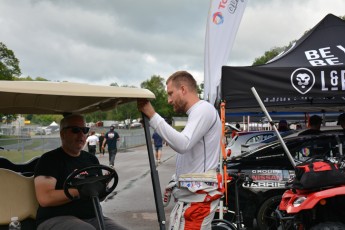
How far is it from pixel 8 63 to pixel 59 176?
46.4 metres

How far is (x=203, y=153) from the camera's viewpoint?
296cm

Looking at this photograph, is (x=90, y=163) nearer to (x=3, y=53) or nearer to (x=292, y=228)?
(x=292, y=228)

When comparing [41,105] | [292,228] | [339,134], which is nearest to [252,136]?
[339,134]

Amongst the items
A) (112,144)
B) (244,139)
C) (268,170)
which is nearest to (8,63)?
(112,144)

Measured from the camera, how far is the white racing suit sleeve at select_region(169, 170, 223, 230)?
2.88 m

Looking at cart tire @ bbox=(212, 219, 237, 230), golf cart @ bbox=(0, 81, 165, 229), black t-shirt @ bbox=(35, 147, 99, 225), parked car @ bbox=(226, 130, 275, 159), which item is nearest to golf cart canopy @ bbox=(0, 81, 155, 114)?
golf cart @ bbox=(0, 81, 165, 229)

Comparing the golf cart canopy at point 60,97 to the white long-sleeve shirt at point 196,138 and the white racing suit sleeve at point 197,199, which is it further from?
the white racing suit sleeve at point 197,199

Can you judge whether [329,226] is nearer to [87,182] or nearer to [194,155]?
[194,155]

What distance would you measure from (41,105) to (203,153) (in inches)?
77.0

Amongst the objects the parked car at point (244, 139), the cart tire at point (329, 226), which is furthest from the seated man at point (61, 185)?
the parked car at point (244, 139)

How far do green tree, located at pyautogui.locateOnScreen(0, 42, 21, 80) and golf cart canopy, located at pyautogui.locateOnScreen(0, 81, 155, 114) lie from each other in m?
42.9

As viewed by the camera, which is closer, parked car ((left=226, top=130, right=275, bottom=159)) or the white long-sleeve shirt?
the white long-sleeve shirt

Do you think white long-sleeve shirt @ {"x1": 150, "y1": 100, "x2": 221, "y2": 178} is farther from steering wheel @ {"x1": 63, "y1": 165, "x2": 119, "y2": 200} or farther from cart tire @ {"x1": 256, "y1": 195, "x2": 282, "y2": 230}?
cart tire @ {"x1": 256, "y1": 195, "x2": 282, "y2": 230}

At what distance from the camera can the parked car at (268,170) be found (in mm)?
5992
